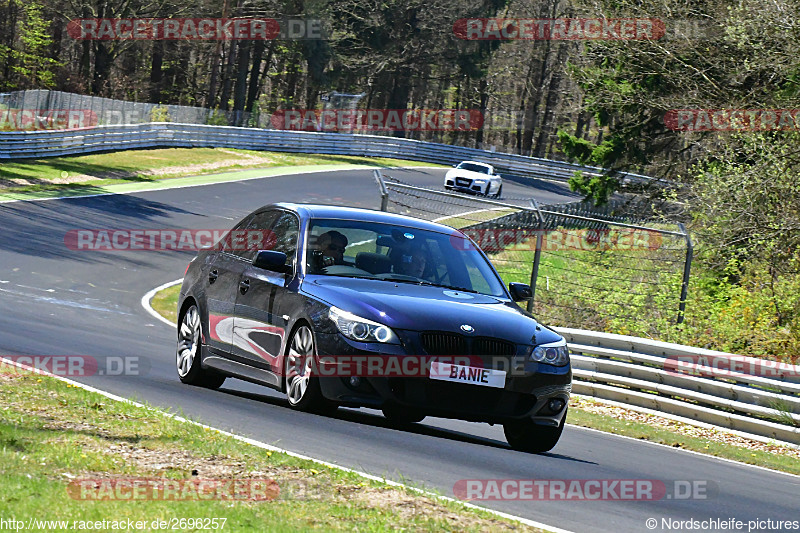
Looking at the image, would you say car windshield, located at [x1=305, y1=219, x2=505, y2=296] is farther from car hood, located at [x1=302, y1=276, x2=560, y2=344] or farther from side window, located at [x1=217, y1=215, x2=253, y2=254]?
side window, located at [x1=217, y1=215, x2=253, y2=254]

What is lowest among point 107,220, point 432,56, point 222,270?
point 107,220

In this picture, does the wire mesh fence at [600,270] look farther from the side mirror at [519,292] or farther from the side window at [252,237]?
the side mirror at [519,292]

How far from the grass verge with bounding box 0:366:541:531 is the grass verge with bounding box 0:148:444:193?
26.8m

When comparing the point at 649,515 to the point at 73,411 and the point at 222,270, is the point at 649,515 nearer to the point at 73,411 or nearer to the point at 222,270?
the point at 73,411

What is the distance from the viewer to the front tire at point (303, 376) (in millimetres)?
8250

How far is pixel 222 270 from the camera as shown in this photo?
10.1m

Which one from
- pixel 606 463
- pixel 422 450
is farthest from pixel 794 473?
pixel 422 450

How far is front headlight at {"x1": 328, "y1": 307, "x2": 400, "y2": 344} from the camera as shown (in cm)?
791

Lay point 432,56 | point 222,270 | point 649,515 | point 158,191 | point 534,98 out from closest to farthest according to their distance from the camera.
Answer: point 649,515
point 222,270
point 158,191
point 432,56
point 534,98

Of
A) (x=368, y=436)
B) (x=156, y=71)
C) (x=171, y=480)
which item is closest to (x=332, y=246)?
(x=368, y=436)

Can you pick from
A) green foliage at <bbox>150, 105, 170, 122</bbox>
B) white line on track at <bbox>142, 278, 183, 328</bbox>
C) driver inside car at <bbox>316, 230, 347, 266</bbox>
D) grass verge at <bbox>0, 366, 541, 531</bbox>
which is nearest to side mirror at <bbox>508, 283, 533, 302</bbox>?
driver inside car at <bbox>316, 230, 347, 266</bbox>

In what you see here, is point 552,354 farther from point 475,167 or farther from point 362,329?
point 475,167

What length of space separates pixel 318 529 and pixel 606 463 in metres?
4.51

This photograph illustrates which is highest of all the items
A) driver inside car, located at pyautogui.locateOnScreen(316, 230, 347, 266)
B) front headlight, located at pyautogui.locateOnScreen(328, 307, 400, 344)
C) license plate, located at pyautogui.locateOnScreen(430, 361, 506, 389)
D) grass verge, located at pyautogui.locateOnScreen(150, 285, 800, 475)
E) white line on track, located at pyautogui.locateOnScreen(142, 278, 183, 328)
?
driver inside car, located at pyautogui.locateOnScreen(316, 230, 347, 266)
